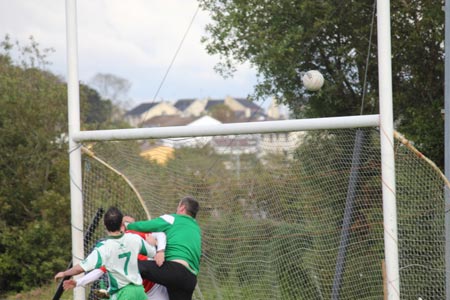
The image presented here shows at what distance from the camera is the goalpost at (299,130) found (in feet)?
22.3

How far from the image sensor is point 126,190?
11.3 m

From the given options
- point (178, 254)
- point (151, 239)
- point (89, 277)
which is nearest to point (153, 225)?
point (151, 239)

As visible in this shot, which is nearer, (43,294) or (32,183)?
(43,294)

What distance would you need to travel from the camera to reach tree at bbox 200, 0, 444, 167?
455 inches

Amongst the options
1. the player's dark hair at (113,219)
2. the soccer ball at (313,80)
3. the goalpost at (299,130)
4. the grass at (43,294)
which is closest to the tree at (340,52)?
the soccer ball at (313,80)

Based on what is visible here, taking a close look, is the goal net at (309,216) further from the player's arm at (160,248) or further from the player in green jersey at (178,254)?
the player's arm at (160,248)

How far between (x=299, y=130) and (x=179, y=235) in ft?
4.91

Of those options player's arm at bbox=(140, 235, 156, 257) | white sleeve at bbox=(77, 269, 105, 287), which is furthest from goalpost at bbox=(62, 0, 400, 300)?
white sleeve at bbox=(77, 269, 105, 287)

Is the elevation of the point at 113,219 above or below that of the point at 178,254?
above

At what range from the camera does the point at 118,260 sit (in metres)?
6.77

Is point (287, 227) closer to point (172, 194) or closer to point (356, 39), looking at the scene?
point (172, 194)

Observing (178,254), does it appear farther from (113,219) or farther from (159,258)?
(113,219)

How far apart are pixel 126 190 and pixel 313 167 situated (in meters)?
3.70

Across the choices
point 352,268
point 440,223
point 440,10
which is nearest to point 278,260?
point 352,268
